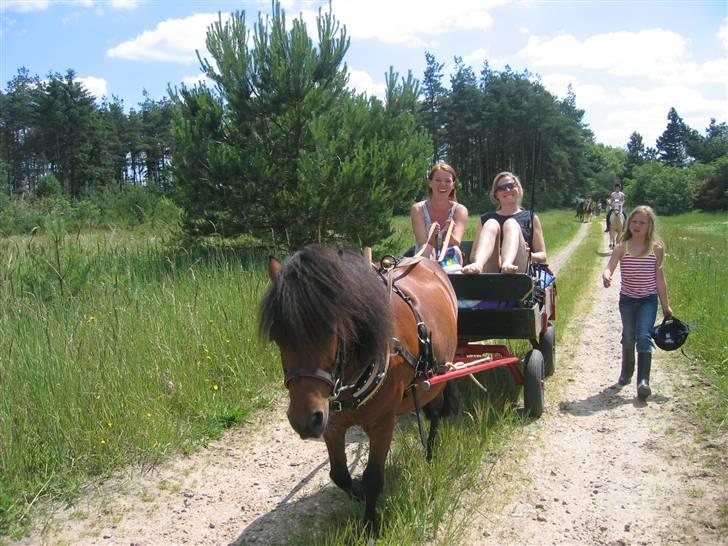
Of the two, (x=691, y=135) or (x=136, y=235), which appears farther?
(x=691, y=135)

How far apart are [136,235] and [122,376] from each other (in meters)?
4.80

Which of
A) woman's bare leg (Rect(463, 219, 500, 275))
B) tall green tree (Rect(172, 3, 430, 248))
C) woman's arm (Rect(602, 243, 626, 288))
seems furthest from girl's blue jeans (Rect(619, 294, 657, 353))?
tall green tree (Rect(172, 3, 430, 248))

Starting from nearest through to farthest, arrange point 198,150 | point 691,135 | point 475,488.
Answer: point 475,488 < point 198,150 < point 691,135

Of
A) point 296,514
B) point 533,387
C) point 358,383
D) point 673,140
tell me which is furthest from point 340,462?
point 673,140

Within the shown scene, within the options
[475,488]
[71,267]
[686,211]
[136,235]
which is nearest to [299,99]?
[136,235]

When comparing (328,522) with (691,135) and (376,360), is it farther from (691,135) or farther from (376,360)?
(691,135)

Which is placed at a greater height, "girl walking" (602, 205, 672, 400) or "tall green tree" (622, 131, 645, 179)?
"tall green tree" (622, 131, 645, 179)

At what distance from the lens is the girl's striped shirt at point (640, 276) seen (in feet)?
16.4

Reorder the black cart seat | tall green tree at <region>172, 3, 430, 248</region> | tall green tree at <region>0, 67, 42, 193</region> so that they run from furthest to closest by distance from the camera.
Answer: tall green tree at <region>0, 67, 42, 193</region>, tall green tree at <region>172, 3, 430, 248</region>, the black cart seat

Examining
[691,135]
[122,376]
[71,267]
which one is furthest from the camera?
[691,135]

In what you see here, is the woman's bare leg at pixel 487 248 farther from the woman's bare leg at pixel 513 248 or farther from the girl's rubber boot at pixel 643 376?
the girl's rubber boot at pixel 643 376

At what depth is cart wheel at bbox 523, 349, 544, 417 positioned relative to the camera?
4.37m

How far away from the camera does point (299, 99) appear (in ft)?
28.5

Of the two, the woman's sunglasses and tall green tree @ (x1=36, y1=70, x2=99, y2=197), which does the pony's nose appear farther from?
tall green tree @ (x1=36, y1=70, x2=99, y2=197)
